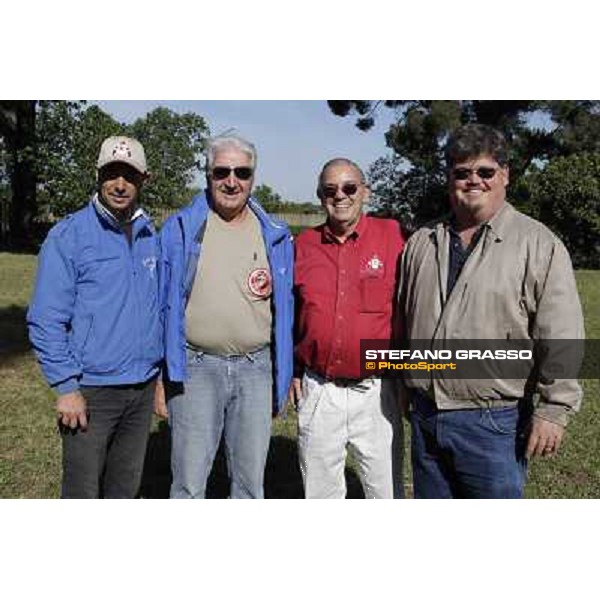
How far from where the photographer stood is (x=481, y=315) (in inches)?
119

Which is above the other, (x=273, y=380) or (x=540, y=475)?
A: (x=273, y=380)

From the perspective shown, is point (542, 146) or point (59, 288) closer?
point (59, 288)

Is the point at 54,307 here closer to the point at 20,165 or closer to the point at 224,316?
the point at 224,316

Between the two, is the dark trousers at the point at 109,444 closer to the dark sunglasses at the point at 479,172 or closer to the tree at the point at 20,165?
the dark sunglasses at the point at 479,172

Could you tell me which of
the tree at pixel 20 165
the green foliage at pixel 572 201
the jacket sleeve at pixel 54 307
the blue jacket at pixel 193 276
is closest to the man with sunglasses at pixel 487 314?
the blue jacket at pixel 193 276

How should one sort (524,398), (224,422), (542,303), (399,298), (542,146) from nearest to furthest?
1. (542,303)
2. (524,398)
3. (399,298)
4. (224,422)
5. (542,146)

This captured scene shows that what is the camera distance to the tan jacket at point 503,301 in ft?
9.57

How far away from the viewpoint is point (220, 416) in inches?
142

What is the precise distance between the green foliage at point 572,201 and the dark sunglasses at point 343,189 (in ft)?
52.3

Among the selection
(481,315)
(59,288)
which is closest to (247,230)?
(59,288)

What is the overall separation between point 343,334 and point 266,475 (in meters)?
2.16

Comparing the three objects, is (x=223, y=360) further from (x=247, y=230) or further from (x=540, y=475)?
(x=540, y=475)

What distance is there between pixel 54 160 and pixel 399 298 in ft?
41.4

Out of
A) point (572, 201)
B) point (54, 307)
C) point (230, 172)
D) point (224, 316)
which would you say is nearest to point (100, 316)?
point (54, 307)
